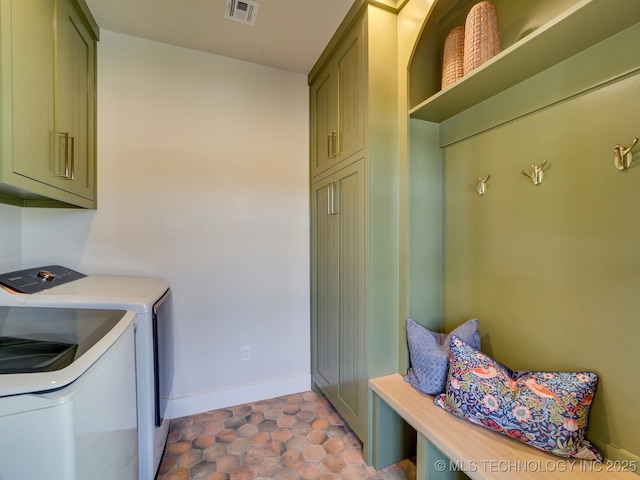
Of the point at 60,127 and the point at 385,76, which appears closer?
the point at 60,127

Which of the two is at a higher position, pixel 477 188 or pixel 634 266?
pixel 477 188

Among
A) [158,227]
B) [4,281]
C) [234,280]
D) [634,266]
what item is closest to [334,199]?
[234,280]

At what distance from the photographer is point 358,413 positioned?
1.60 metres

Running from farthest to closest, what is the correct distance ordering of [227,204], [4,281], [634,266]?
1. [227,204]
2. [4,281]
3. [634,266]

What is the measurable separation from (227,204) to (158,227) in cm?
47

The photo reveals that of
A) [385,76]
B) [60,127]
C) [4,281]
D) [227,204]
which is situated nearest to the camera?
[4,281]

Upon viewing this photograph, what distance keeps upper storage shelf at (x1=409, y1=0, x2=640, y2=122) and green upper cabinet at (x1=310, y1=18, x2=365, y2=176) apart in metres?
0.30

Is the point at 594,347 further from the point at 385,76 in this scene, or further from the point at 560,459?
the point at 385,76

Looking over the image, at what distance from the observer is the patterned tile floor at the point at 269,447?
146 centimetres

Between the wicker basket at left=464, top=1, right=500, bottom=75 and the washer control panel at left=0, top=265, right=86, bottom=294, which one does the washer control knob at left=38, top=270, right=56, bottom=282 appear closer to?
the washer control panel at left=0, top=265, right=86, bottom=294

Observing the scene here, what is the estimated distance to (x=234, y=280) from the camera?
2070 mm

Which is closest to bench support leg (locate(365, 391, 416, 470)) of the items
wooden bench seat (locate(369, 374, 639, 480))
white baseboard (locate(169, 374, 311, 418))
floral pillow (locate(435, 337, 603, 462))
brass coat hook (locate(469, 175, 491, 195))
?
wooden bench seat (locate(369, 374, 639, 480))

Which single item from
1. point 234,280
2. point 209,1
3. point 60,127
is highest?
point 209,1

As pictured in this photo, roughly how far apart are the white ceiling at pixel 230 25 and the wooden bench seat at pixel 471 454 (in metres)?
2.08
